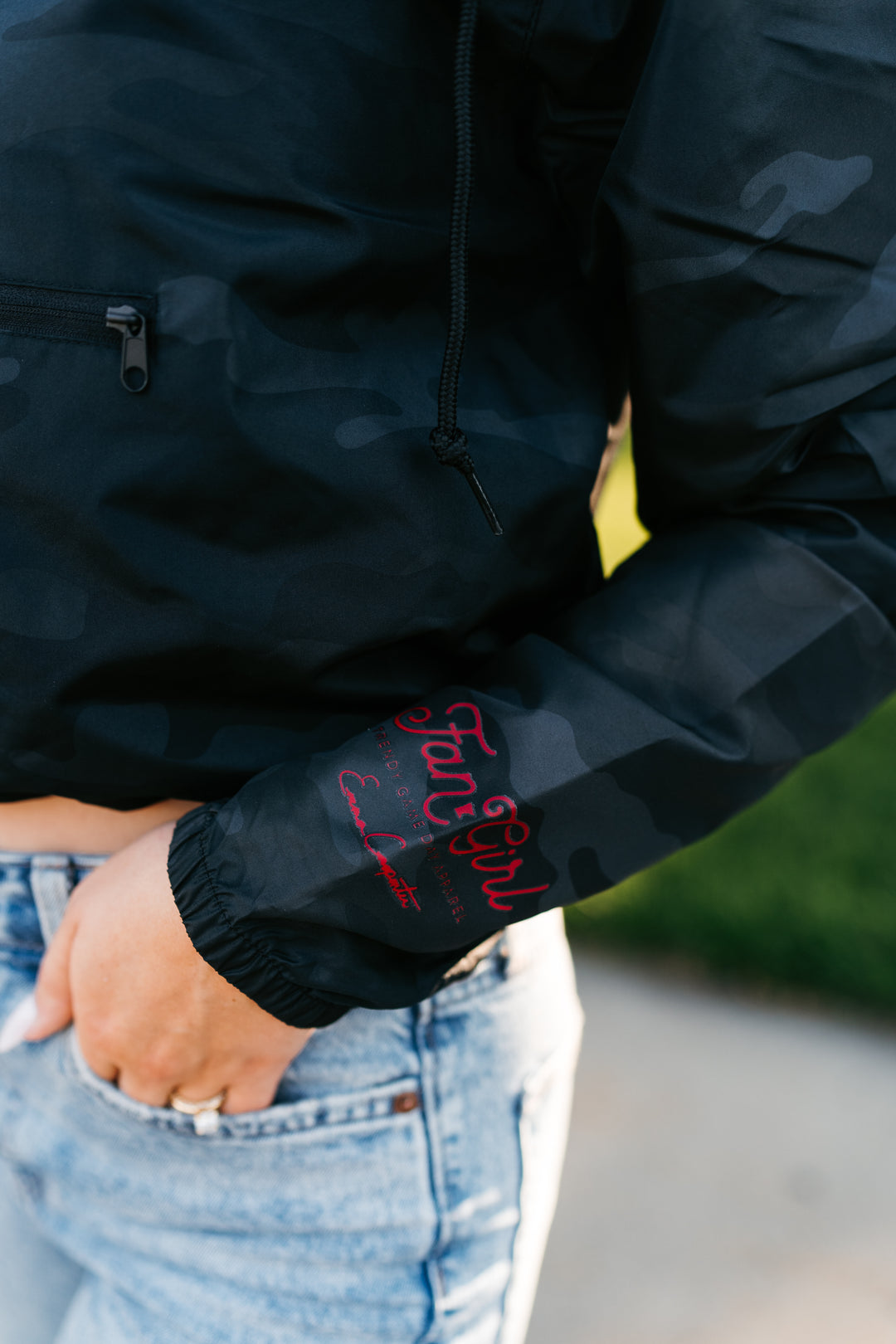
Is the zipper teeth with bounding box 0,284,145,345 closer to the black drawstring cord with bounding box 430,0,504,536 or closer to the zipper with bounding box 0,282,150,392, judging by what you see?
the zipper with bounding box 0,282,150,392

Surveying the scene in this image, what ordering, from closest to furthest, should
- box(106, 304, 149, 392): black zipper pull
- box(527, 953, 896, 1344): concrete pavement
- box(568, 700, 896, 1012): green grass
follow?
box(106, 304, 149, 392): black zipper pull < box(527, 953, 896, 1344): concrete pavement < box(568, 700, 896, 1012): green grass

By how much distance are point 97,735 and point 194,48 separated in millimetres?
485

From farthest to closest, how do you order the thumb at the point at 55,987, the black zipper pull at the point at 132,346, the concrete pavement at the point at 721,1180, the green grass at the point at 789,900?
1. the green grass at the point at 789,900
2. the concrete pavement at the point at 721,1180
3. the thumb at the point at 55,987
4. the black zipper pull at the point at 132,346

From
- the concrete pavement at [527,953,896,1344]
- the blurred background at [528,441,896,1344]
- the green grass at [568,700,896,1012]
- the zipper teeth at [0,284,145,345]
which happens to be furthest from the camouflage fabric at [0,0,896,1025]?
the green grass at [568,700,896,1012]

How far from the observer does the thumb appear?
85 centimetres

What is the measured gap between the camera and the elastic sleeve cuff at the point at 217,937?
786mm

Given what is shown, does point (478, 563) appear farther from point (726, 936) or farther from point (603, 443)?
point (726, 936)

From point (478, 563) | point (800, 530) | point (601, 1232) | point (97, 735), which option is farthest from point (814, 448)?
point (601, 1232)

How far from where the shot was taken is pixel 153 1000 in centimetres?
82

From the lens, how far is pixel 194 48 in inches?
28.8

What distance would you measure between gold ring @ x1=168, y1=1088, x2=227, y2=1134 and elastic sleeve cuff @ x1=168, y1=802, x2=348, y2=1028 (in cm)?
12

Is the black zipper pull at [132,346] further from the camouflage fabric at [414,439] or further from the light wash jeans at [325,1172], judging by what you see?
the light wash jeans at [325,1172]
